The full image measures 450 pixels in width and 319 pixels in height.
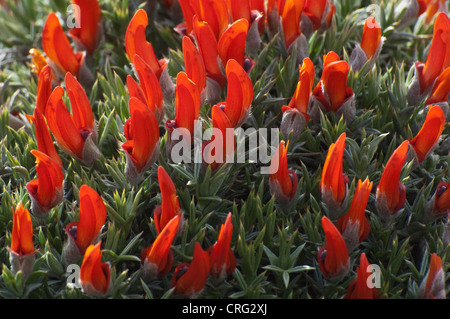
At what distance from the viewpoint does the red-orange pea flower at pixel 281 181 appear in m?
1.54

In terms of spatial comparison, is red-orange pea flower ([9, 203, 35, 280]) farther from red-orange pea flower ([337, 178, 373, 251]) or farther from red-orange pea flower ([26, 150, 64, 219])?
red-orange pea flower ([337, 178, 373, 251])

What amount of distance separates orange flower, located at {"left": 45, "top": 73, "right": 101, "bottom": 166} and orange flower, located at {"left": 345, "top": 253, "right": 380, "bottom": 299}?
2.66ft

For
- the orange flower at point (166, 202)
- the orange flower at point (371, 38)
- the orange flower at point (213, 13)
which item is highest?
the orange flower at point (213, 13)

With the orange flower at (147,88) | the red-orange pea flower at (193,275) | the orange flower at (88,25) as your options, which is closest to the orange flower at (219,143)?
the orange flower at (147,88)

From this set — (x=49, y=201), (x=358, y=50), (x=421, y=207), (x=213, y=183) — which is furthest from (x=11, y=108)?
(x=421, y=207)

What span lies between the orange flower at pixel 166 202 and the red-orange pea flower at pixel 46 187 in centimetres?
29

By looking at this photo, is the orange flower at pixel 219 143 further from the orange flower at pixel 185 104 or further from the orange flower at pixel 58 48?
the orange flower at pixel 58 48

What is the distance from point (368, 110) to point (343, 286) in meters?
0.59

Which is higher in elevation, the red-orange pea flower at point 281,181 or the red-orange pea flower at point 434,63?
the red-orange pea flower at point 434,63

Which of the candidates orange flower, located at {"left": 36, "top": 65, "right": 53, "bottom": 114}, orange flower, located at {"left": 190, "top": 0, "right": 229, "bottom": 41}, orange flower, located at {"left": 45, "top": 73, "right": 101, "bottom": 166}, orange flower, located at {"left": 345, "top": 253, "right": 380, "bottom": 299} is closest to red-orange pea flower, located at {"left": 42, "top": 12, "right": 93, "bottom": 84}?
orange flower, located at {"left": 36, "top": 65, "right": 53, "bottom": 114}

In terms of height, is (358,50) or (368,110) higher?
(358,50)
